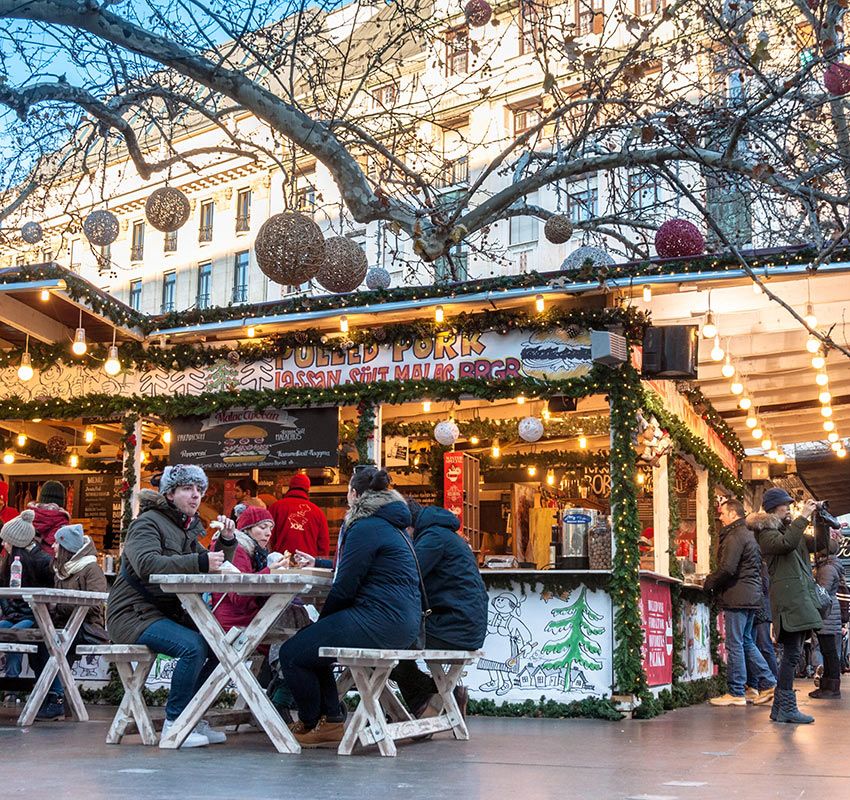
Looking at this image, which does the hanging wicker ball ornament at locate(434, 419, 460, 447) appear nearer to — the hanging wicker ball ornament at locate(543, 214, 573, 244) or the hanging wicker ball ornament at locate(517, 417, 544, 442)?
the hanging wicker ball ornament at locate(517, 417, 544, 442)

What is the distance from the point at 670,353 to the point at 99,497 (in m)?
9.36

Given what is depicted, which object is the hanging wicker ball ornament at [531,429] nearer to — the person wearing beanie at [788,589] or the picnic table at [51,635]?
the person wearing beanie at [788,589]

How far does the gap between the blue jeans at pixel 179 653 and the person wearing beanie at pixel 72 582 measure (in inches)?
93.7

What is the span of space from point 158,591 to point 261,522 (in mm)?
1460

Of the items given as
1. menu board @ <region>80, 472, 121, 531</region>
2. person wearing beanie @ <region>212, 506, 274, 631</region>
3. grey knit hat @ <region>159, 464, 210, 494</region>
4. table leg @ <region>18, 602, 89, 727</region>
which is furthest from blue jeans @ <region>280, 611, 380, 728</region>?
menu board @ <region>80, 472, 121, 531</region>

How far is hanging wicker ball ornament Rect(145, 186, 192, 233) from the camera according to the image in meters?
9.05

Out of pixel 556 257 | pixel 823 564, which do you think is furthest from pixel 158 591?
pixel 556 257

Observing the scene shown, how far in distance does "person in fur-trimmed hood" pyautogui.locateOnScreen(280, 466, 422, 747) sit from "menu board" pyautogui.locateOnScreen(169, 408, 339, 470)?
5.03m

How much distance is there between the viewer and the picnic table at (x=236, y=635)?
645 centimetres

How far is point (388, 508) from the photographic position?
6.81 m

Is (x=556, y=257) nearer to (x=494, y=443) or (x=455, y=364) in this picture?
(x=494, y=443)

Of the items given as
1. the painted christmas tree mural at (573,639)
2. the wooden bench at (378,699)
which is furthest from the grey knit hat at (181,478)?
the painted christmas tree mural at (573,639)

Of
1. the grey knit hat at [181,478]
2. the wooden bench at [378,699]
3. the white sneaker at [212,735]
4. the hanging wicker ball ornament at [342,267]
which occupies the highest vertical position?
the hanging wicker ball ornament at [342,267]

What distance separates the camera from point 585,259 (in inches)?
419
